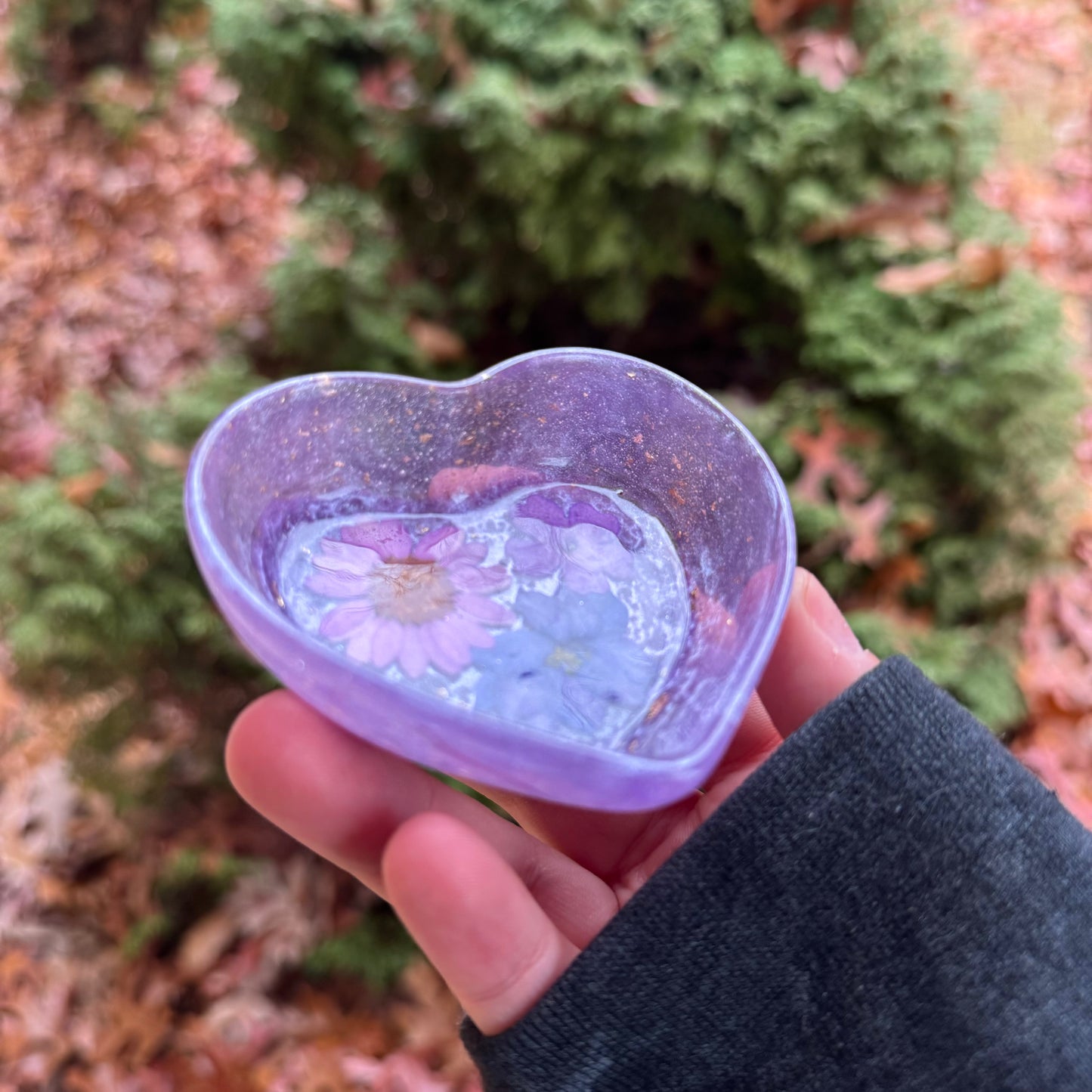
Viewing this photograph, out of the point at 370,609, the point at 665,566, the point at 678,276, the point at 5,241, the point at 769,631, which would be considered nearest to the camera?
the point at 769,631

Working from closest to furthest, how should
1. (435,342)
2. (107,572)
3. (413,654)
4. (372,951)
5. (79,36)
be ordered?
(413,654)
(107,572)
(372,951)
(435,342)
(79,36)

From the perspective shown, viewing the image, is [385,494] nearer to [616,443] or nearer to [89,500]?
[616,443]

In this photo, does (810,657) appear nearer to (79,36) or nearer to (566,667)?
(566,667)

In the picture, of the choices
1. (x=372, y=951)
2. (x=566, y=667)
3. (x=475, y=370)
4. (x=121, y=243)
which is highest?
(x=566, y=667)

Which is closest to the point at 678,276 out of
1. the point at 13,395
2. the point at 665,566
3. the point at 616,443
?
the point at 616,443

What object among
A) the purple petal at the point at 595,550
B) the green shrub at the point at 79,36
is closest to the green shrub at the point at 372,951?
the purple petal at the point at 595,550

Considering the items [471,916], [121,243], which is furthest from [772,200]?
[121,243]

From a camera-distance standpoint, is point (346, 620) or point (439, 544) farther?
point (439, 544)

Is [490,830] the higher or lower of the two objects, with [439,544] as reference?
lower
